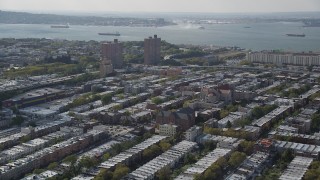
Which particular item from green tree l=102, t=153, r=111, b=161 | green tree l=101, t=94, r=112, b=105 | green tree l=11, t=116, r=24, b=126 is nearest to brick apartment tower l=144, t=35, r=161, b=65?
green tree l=101, t=94, r=112, b=105

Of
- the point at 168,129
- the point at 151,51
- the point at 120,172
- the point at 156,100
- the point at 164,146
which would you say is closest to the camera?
the point at 120,172

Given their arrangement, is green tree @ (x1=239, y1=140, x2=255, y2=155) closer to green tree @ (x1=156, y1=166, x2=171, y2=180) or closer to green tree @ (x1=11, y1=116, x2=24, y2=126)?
green tree @ (x1=156, y1=166, x2=171, y2=180)

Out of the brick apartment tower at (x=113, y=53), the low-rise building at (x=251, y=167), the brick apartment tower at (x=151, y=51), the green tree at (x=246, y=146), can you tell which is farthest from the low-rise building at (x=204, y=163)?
the brick apartment tower at (x=151, y=51)

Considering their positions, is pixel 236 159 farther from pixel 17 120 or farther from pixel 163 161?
pixel 17 120

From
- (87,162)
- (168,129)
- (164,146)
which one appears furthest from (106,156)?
(168,129)

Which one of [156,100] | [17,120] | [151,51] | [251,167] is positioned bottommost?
[251,167]

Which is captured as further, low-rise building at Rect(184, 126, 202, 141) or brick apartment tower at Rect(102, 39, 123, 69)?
brick apartment tower at Rect(102, 39, 123, 69)

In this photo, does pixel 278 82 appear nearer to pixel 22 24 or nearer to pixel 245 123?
pixel 245 123

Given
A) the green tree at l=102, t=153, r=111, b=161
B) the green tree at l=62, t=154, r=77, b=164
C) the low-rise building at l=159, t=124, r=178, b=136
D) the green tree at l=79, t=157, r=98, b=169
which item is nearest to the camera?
the green tree at l=79, t=157, r=98, b=169
